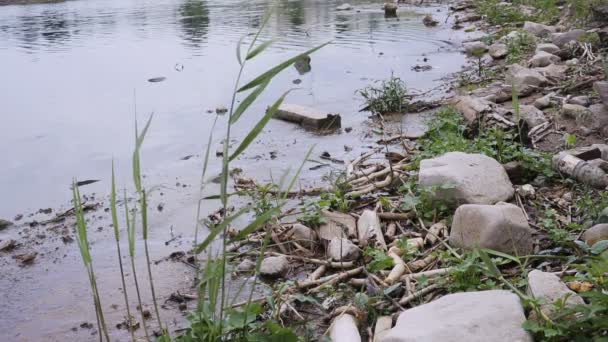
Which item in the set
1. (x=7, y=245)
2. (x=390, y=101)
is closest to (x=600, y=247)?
(x=7, y=245)

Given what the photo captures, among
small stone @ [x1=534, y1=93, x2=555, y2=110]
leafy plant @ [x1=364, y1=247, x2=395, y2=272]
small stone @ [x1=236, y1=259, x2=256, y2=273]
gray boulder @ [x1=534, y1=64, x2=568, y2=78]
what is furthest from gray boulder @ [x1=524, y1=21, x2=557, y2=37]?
small stone @ [x1=236, y1=259, x2=256, y2=273]

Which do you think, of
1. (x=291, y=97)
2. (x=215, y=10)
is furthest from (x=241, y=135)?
(x=215, y=10)

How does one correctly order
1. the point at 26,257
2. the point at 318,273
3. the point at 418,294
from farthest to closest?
the point at 26,257 → the point at 318,273 → the point at 418,294

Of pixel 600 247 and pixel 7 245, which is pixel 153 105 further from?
pixel 600 247

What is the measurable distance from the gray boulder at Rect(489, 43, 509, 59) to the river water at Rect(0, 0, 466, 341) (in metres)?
0.56

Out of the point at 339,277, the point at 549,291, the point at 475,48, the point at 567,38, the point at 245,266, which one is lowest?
the point at 245,266

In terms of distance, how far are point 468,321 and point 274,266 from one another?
133cm

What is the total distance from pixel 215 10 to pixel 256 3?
6.01 ft

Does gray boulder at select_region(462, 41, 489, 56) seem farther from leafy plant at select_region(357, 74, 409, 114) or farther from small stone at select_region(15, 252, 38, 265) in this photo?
small stone at select_region(15, 252, 38, 265)

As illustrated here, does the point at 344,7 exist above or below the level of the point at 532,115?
below

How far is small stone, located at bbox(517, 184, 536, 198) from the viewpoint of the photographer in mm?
3488

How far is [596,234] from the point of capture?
264 cm

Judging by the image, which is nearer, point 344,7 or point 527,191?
point 527,191

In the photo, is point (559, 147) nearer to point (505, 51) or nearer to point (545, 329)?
point (545, 329)
